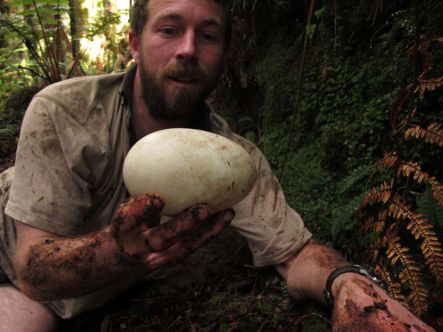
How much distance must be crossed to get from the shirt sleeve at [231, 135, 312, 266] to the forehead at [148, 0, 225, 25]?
900 millimetres

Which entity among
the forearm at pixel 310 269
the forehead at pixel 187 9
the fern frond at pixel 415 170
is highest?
the forehead at pixel 187 9

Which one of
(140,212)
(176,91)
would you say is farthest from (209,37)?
(140,212)

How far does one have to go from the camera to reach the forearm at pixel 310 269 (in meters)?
2.19

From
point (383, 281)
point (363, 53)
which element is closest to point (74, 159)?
point (383, 281)

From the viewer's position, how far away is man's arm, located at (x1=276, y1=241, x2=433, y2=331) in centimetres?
172

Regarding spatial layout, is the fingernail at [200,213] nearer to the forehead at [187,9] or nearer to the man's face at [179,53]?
the man's face at [179,53]

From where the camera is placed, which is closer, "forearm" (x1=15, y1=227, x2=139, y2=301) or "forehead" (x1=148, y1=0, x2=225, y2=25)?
"forearm" (x1=15, y1=227, x2=139, y2=301)

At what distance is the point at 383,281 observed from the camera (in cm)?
198

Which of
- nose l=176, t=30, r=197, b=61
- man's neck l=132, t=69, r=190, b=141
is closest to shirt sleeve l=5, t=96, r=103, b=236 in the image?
man's neck l=132, t=69, r=190, b=141

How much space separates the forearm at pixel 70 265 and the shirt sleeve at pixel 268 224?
0.94m

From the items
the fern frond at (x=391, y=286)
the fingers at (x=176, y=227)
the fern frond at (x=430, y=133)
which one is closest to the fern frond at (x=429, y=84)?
the fern frond at (x=430, y=133)

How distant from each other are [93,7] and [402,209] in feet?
33.0

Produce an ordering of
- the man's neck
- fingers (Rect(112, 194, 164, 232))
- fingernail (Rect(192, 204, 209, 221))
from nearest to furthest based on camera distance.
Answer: fingers (Rect(112, 194, 164, 232)) < fingernail (Rect(192, 204, 209, 221)) < the man's neck

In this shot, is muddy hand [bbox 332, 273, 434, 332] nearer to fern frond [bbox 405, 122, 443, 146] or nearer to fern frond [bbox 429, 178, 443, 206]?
fern frond [bbox 429, 178, 443, 206]
